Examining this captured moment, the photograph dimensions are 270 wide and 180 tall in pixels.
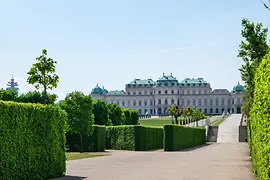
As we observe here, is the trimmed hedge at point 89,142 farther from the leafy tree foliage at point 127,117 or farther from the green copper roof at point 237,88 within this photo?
the green copper roof at point 237,88

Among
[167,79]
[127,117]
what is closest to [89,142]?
[127,117]

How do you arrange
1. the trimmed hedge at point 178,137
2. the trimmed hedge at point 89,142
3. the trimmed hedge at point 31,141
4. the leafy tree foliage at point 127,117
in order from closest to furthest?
the trimmed hedge at point 31,141 → the trimmed hedge at point 89,142 → the trimmed hedge at point 178,137 → the leafy tree foliage at point 127,117

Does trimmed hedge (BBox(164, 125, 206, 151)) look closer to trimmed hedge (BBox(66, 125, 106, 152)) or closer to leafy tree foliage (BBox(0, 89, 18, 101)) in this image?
trimmed hedge (BBox(66, 125, 106, 152))

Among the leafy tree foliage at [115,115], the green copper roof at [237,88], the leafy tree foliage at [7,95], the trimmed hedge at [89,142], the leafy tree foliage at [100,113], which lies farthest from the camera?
the green copper roof at [237,88]

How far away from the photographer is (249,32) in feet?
66.4

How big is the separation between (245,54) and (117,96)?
17916cm

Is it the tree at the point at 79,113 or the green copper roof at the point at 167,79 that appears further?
the green copper roof at the point at 167,79

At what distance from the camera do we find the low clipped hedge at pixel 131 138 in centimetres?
3700

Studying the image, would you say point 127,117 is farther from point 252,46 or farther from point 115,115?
point 252,46

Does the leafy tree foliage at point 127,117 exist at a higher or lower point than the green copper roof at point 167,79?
lower

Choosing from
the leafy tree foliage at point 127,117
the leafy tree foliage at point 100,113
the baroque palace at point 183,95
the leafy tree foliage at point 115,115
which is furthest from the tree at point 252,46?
the baroque palace at point 183,95

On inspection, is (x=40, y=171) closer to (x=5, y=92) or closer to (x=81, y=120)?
(x=81, y=120)

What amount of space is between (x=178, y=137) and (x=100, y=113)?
16.1m

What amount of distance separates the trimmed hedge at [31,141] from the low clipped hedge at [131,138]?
22152mm
